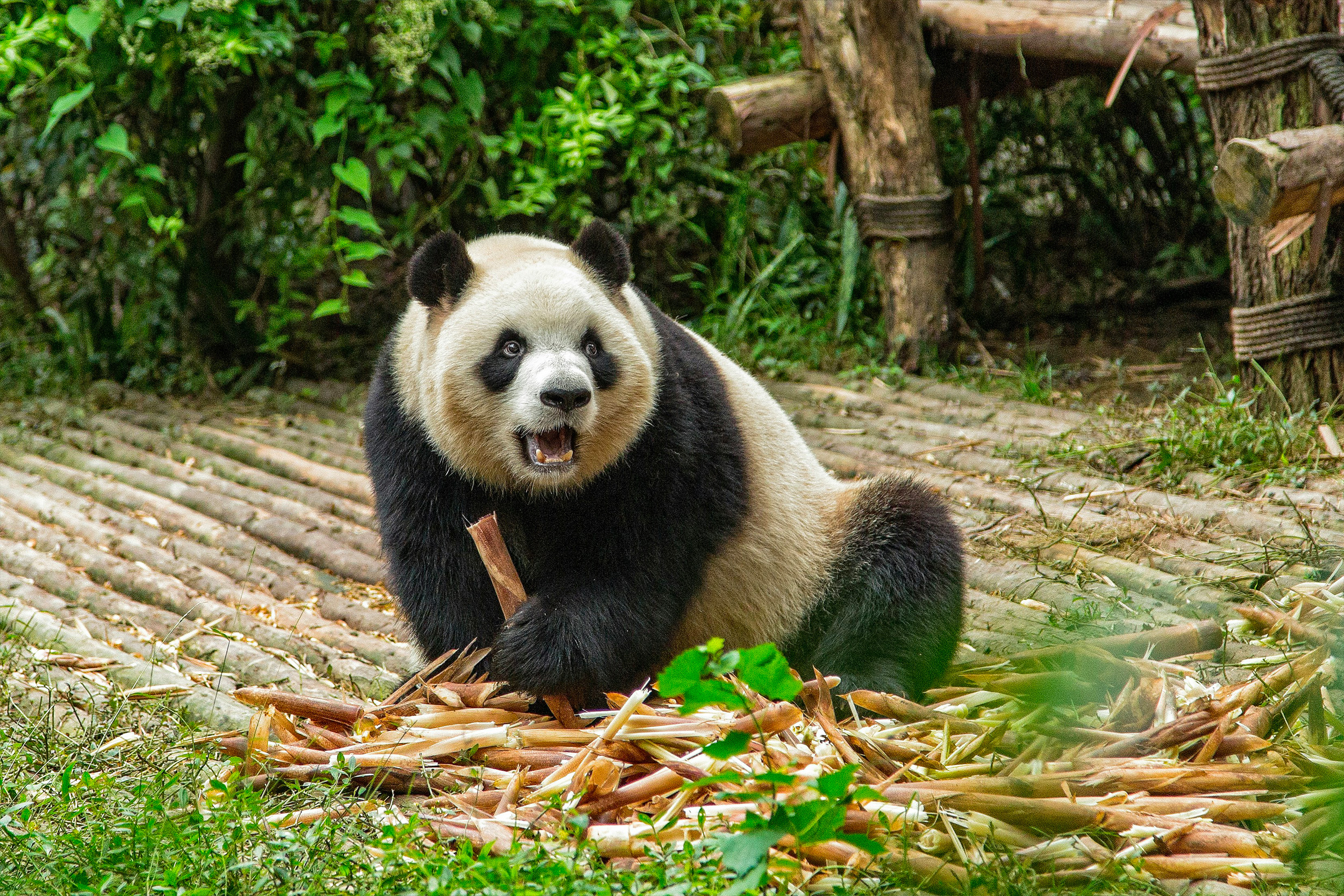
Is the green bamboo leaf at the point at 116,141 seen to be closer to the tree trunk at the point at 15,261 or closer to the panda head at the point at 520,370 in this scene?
the tree trunk at the point at 15,261

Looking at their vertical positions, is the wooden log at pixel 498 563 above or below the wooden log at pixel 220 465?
above

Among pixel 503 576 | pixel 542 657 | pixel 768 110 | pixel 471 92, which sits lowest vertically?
pixel 542 657

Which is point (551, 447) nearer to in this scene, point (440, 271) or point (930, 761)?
point (440, 271)

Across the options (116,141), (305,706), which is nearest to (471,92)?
(116,141)

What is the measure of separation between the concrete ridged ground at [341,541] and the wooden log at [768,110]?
1451 millimetres

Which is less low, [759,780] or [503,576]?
[503,576]

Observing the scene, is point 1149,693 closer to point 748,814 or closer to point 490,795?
point 748,814

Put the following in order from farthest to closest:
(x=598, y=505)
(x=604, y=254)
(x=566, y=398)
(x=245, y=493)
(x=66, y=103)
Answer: (x=66, y=103) < (x=245, y=493) < (x=604, y=254) < (x=598, y=505) < (x=566, y=398)

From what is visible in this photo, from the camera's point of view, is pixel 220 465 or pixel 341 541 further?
pixel 220 465

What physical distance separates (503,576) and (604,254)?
1003 mm

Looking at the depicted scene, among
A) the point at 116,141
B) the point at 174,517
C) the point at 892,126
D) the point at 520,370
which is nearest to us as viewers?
the point at 520,370

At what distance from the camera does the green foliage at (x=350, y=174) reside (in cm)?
641

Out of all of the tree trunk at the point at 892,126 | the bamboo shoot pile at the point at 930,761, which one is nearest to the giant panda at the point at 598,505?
the bamboo shoot pile at the point at 930,761

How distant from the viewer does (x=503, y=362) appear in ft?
10.8
